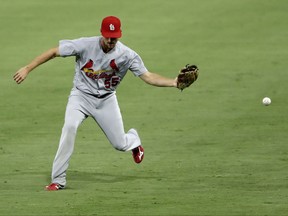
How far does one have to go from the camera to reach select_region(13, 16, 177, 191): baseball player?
13.6 m

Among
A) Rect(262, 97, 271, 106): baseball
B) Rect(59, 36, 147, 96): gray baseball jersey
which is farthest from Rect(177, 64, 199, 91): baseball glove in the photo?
Rect(262, 97, 271, 106): baseball

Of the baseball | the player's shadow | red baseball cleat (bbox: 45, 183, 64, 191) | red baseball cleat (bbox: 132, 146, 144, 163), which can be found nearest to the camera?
red baseball cleat (bbox: 45, 183, 64, 191)

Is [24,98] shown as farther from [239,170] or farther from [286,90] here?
[239,170]

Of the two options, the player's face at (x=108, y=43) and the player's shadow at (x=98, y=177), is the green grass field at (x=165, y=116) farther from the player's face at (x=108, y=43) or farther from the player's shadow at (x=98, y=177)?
the player's face at (x=108, y=43)

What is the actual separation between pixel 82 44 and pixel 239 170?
3183 millimetres

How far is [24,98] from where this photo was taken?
2128cm

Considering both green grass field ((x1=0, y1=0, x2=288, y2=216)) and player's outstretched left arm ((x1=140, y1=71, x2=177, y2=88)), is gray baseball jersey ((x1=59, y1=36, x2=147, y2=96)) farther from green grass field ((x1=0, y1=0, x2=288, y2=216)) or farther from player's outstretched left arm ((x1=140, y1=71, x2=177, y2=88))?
green grass field ((x1=0, y1=0, x2=288, y2=216))

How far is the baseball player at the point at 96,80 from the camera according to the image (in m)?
13.6

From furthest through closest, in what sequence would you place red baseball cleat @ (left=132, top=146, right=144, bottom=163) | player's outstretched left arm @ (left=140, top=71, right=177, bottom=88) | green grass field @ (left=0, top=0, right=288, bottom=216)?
red baseball cleat @ (left=132, top=146, right=144, bottom=163), player's outstretched left arm @ (left=140, top=71, right=177, bottom=88), green grass field @ (left=0, top=0, right=288, bottom=216)

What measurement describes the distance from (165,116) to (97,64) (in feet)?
19.9

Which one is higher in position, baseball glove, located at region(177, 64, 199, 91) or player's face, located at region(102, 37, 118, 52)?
Answer: player's face, located at region(102, 37, 118, 52)

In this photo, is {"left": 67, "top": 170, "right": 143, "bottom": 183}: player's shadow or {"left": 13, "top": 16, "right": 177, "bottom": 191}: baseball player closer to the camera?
{"left": 13, "top": 16, "right": 177, "bottom": 191}: baseball player

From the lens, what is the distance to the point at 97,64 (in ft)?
45.8

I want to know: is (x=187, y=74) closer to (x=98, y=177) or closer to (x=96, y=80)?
(x=96, y=80)
